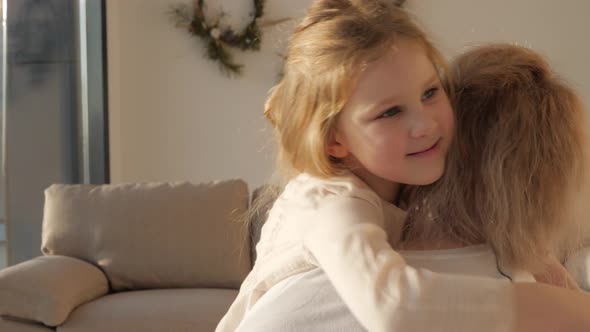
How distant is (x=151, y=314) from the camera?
119 inches

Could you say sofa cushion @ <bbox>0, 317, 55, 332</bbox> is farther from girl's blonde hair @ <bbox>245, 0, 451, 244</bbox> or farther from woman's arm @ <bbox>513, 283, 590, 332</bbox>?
woman's arm @ <bbox>513, 283, 590, 332</bbox>

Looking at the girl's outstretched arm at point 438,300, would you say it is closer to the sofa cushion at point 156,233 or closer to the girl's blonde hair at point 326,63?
the girl's blonde hair at point 326,63

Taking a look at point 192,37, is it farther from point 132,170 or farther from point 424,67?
point 424,67

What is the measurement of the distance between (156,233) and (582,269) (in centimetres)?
165

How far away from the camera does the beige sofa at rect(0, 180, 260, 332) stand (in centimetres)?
315

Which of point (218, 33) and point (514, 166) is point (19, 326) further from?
point (218, 33)

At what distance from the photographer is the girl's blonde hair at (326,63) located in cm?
94

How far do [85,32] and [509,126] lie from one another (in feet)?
14.4

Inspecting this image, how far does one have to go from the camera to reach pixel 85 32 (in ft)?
16.3

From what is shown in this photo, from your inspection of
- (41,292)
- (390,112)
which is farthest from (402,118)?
(41,292)

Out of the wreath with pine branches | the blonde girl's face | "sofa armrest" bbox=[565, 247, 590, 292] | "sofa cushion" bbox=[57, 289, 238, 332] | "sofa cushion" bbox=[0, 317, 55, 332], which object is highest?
the blonde girl's face

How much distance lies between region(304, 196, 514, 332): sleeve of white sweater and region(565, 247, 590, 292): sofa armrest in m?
2.28

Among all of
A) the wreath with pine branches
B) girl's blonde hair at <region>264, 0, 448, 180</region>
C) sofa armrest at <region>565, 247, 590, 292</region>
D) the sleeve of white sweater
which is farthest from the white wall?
the sleeve of white sweater

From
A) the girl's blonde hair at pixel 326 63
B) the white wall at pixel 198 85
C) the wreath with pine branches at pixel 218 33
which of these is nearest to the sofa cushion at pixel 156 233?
the white wall at pixel 198 85
